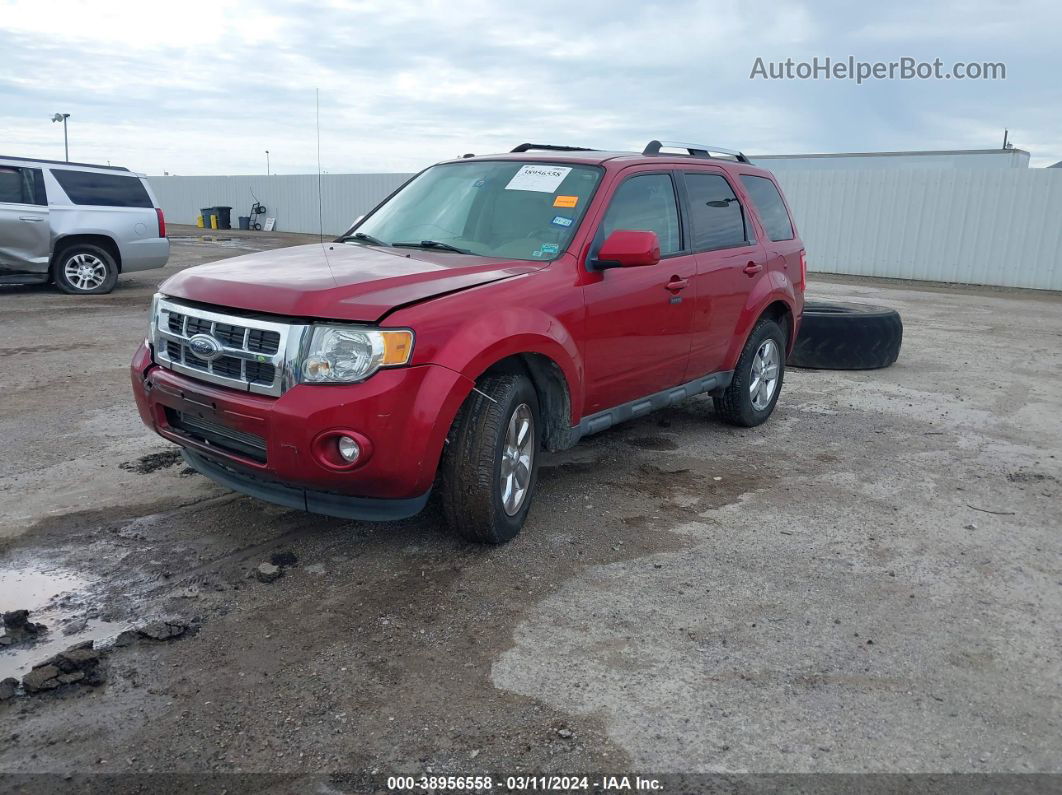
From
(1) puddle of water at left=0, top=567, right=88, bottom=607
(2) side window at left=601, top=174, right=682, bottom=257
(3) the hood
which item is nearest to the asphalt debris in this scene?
(1) puddle of water at left=0, top=567, right=88, bottom=607

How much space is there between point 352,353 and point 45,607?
1560mm

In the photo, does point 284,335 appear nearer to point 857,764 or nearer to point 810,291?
point 857,764

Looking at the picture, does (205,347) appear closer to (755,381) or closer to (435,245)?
(435,245)

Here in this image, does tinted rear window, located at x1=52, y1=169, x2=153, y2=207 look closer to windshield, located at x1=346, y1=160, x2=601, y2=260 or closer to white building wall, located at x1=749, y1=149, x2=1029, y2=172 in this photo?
windshield, located at x1=346, y1=160, x2=601, y2=260

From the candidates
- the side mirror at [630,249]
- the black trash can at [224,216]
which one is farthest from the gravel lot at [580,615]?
the black trash can at [224,216]

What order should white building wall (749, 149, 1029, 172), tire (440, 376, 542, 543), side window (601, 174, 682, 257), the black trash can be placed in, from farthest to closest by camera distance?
the black trash can, white building wall (749, 149, 1029, 172), side window (601, 174, 682, 257), tire (440, 376, 542, 543)

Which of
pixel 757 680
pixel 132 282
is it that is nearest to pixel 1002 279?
pixel 132 282

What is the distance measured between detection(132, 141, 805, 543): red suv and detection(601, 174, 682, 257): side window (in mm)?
13

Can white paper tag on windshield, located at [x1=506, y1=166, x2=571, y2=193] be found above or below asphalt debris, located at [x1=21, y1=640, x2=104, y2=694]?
above

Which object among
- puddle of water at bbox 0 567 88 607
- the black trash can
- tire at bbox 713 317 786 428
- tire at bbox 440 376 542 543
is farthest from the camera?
the black trash can

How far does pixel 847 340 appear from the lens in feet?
29.0

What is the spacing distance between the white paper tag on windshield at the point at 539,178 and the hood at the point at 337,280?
67cm

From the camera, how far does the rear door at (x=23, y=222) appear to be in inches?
469

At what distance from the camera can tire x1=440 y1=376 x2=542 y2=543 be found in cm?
390
